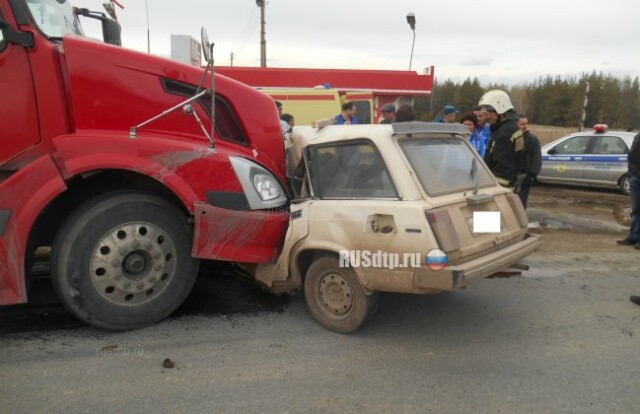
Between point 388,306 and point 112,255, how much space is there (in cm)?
235

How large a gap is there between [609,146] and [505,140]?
701 cm

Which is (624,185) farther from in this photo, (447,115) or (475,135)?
(447,115)

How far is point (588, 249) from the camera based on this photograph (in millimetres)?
6523

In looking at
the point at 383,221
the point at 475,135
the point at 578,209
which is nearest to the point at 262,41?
the point at 578,209

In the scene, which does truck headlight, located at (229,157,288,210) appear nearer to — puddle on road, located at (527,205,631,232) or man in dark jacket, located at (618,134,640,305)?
puddle on road, located at (527,205,631,232)

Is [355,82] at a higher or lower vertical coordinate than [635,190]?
higher

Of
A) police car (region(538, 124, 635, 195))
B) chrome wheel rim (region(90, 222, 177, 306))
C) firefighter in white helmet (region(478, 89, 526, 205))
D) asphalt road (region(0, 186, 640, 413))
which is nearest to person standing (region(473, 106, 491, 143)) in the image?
firefighter in white helmet (region(478, 89, 526, 205))

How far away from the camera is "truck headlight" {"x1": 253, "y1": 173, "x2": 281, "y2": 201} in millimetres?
3832

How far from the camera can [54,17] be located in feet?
12.6

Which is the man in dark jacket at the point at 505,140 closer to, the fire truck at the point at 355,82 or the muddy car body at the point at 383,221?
the muddy car body at the point at 383,221

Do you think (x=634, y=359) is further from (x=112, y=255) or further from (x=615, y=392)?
(x=112, y=255)

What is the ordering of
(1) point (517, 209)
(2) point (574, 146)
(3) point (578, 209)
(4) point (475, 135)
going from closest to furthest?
(1) point (517, 209) < (4) point (475, 135) < (3) point (578, 209) < (2) point (574, 146)

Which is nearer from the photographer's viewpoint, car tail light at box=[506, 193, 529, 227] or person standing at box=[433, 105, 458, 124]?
car tail light at box=[506, 193, 529, 227]

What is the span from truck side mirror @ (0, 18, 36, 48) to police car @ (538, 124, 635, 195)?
11.9 metres
